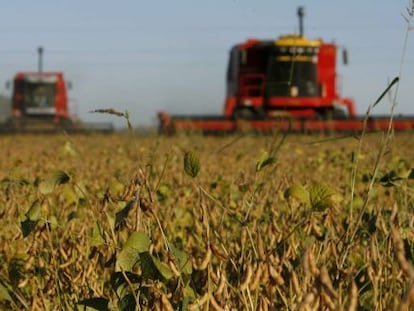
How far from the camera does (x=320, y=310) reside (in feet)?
4.49

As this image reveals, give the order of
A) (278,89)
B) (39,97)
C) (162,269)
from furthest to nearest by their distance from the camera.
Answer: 1. (39,97)
2. (278,89)
3. (162,269)

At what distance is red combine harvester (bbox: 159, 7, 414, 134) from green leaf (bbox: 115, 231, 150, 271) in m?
16.7

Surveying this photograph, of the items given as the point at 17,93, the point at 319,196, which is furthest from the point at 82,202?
the point at 17,93

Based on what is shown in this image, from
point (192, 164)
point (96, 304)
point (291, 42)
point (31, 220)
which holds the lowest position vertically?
point (96, 304)

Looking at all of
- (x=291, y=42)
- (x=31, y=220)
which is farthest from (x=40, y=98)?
(x=31, y=220)

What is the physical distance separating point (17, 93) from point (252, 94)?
36.6 feet

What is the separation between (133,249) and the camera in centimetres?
146

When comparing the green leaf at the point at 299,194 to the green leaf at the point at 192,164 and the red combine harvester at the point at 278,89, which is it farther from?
Result: the red combine harvester at the point at 278,89

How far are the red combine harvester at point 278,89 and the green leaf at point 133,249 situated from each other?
16.7 m

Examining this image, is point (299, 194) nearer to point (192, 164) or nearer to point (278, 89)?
point (192, 164)

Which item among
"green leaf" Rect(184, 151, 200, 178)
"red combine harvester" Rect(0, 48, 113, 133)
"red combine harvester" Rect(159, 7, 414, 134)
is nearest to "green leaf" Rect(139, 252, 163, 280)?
"green leaf" Rect(184, 151, 200, 178)

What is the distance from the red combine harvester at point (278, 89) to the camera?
61.3 ft

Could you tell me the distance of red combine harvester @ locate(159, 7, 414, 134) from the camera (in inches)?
736

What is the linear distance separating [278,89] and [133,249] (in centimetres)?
1819
